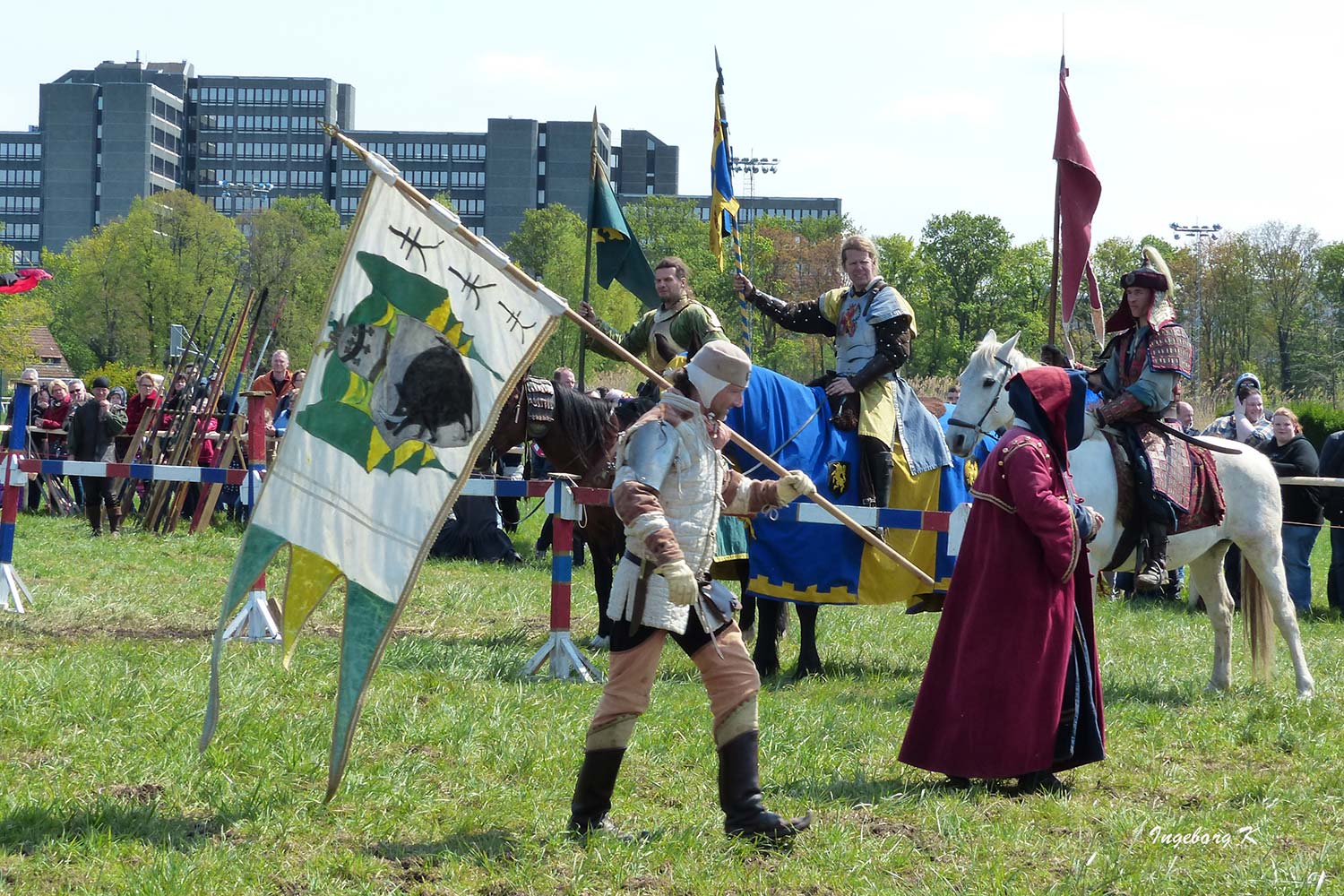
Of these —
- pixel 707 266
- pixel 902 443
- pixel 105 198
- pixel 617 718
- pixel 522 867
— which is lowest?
pixel 522 867

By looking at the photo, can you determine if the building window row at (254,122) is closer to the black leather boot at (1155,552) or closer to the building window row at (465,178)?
the building window row at (465,178)

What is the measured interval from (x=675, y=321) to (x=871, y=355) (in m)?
1.17

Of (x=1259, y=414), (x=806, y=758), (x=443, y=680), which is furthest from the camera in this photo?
(x=1259, y=414)

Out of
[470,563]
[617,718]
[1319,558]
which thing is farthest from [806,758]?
[1319,558]

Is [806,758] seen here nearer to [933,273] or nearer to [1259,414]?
[1259,414]

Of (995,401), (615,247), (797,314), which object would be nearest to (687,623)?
(995,401)

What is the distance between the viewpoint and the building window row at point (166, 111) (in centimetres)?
11981

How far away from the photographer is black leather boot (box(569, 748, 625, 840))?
480cm

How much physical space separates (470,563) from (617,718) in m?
8.98

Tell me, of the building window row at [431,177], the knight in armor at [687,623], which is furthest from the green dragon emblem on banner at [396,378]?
the building window row at [431,177]

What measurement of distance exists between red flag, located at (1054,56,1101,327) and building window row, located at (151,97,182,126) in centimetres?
12107

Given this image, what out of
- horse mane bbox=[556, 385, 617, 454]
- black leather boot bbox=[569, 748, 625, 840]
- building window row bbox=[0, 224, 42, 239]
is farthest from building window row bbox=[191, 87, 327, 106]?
black leather boot bbox=[569, 748, 625, 840]

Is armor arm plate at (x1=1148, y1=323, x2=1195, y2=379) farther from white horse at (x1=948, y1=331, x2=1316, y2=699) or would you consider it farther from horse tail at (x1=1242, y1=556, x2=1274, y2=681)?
horse tail at (x1=1242, y1=556, x2=1274, y2=681)

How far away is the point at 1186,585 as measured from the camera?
560 inches
